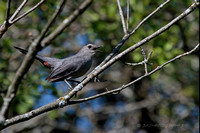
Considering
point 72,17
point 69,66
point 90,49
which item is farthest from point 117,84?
point 72,17

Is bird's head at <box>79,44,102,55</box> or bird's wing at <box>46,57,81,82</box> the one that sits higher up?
bird's head at <box>79,44,102,55</box>

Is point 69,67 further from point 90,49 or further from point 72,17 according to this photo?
point 72,17

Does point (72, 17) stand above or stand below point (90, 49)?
below

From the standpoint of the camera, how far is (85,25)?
27.0ft

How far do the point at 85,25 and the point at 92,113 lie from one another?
2.36m

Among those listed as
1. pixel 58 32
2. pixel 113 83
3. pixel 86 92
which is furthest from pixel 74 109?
pixel 58 32

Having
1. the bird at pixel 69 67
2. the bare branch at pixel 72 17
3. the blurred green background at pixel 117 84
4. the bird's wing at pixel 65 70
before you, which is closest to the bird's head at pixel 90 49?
the bird at pixel 69 67

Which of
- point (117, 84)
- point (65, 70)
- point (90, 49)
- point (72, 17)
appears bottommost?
point (72, 17)

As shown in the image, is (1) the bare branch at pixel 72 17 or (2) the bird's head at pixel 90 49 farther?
(2) the bird's head at pixel 90 49

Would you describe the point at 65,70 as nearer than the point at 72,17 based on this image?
No

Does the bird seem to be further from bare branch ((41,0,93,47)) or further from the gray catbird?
bare branch ((41,0,93,47))

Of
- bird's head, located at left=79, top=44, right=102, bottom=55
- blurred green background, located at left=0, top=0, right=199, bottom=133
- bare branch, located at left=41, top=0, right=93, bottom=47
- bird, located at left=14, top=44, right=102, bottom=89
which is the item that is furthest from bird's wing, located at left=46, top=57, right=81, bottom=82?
bare branch, located at left=41, top=0, right=93, bottom=47

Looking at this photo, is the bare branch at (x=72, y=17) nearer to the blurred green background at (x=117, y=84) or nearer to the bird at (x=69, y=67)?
the bird at (x=69, y=67)

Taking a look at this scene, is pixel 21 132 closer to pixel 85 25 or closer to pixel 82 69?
pixel 85 25
